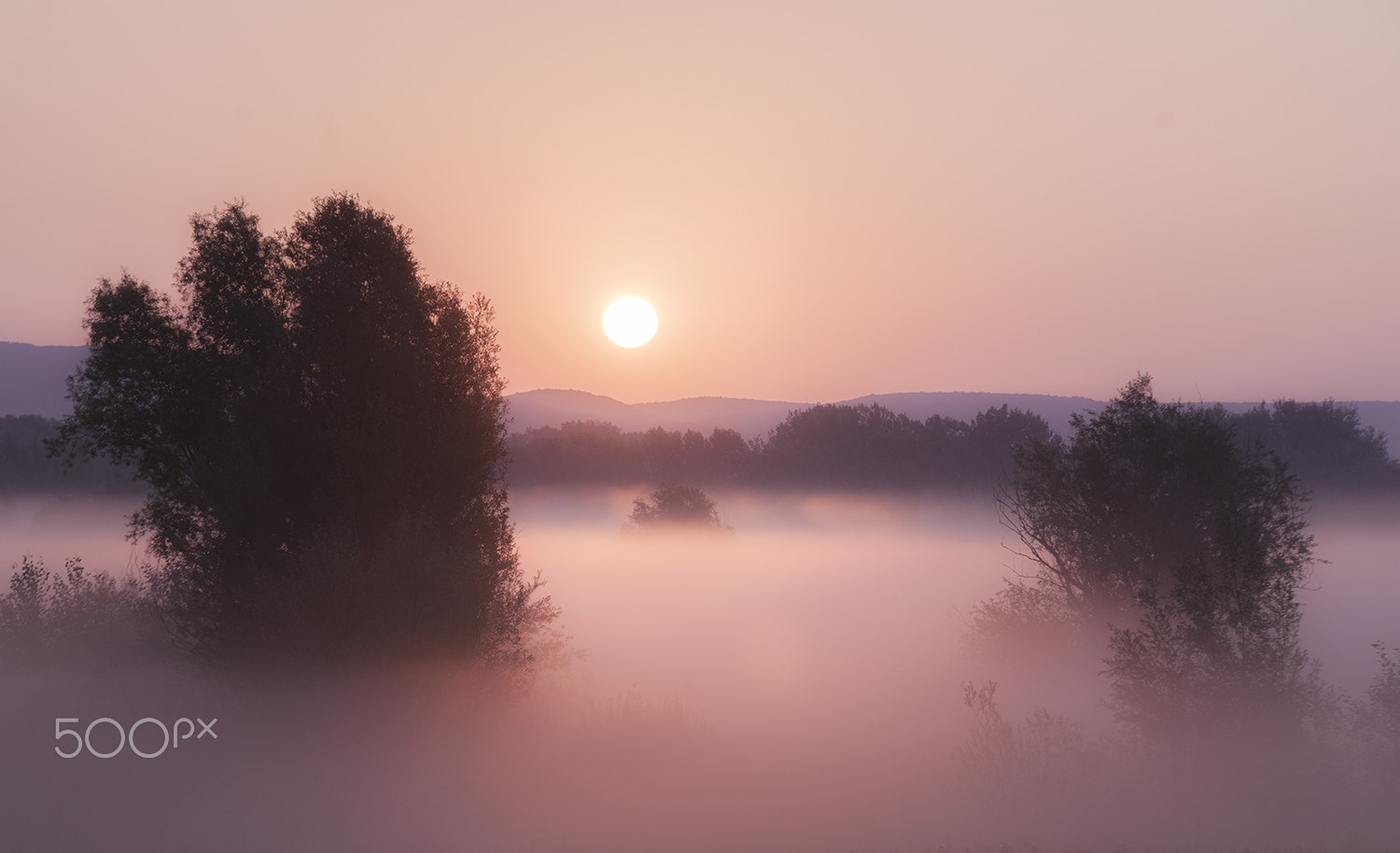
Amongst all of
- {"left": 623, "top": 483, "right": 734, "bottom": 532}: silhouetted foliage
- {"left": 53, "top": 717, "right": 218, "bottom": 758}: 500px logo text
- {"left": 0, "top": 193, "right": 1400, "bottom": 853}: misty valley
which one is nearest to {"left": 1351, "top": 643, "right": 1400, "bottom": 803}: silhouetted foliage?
{"left": 0, "top": 193, "right": 1400, "bottom": 853}: misty valley

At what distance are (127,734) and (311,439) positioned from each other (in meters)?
9.23

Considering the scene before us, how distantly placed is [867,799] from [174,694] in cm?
1999

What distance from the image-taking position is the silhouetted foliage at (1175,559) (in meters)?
18.0

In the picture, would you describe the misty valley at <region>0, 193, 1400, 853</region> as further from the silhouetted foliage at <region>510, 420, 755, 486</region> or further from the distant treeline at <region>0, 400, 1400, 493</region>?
the silhouetted foliage at <region>510, 420, 755, 486</region>

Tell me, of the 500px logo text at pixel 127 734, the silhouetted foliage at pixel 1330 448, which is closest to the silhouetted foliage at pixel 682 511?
the 500px logo text at pixel 127 734

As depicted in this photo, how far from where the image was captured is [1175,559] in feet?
74.7

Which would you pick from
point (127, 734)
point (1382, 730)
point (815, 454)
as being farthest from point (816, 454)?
point (127, 734)

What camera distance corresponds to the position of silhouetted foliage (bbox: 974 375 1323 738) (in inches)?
710

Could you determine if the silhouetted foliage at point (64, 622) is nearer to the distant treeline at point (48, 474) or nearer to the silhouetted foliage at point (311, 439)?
the silhouetted foliage at point (311, 439)

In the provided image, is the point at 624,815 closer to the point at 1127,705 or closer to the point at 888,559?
the point at 1127,705

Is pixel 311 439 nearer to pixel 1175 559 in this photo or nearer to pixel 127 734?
pixel 127 734

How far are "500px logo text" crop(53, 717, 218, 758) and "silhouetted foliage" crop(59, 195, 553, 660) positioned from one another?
6.36ft

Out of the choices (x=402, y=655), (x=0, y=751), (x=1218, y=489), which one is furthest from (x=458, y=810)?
(x=1218, y=489)

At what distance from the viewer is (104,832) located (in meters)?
15.0
